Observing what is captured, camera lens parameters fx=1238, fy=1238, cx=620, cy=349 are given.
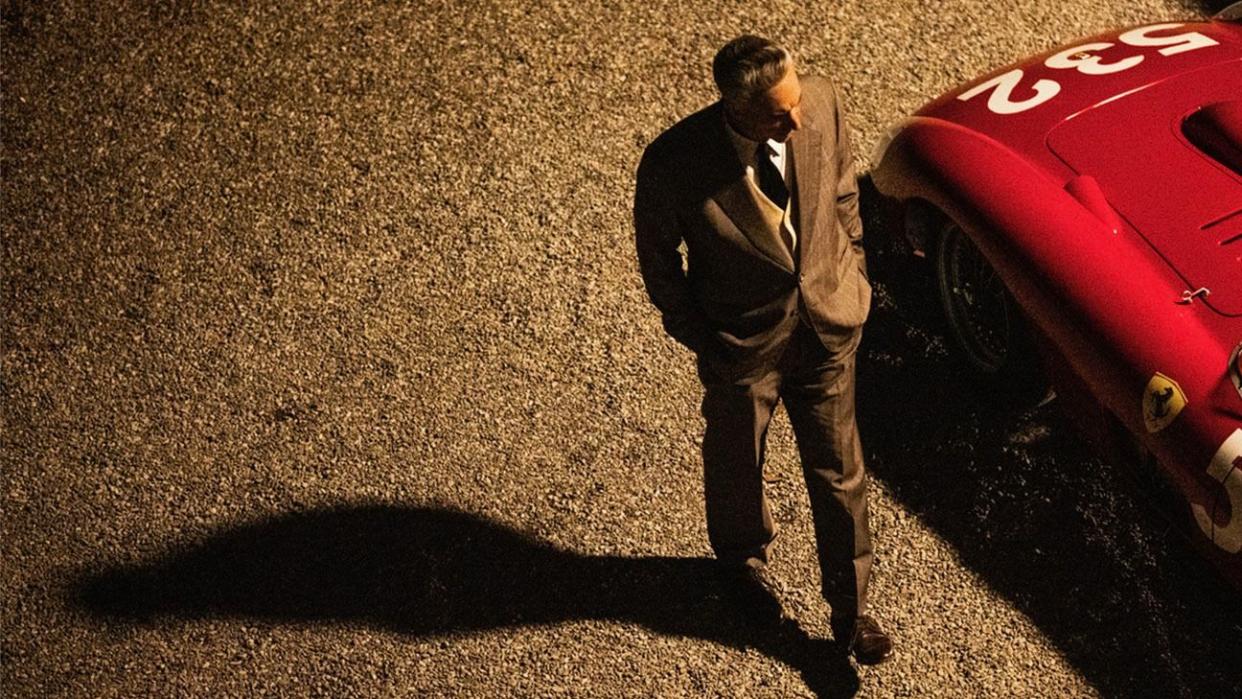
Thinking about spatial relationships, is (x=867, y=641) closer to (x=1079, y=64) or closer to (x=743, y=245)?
(x=743, y=245)

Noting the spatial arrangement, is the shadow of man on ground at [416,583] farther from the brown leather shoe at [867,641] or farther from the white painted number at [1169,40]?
the white painted number at [1169,40]

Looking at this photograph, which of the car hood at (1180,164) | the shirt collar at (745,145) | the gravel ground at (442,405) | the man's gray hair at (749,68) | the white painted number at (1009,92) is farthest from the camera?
the white painted number at (1009,92)

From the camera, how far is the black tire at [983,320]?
4008 millimetres

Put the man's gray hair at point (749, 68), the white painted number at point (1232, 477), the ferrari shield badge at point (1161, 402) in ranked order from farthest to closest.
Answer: the ferrari shield badge at point (1161, 402)
the white painted number at point (1232, 477)
the man's gray hair at point (749, 68)

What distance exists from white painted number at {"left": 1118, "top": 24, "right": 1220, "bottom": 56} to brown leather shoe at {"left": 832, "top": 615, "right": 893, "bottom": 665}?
2.11m

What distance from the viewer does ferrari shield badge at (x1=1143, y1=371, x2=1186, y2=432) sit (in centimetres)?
328

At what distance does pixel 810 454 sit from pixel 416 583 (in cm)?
142

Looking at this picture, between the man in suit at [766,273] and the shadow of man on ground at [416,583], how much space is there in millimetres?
454

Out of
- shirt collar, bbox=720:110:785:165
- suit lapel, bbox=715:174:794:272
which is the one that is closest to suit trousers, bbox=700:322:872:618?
suit lapel, bbox=715:174:794:272

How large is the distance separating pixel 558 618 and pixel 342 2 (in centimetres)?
286

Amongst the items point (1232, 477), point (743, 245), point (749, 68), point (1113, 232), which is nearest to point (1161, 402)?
point (1232, 477)

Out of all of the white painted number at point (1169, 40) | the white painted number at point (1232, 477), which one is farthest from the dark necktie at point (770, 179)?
the white painted number at point (1169, 40)

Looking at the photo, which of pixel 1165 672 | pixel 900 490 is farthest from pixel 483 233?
pixel 1165 672

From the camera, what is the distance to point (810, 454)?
3480mm
